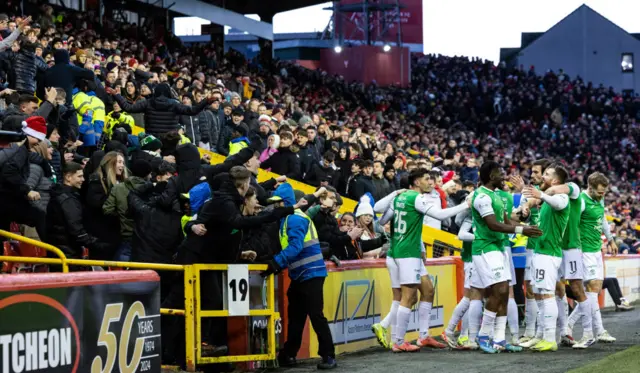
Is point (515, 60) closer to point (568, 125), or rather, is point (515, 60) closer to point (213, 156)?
point (568, 125)

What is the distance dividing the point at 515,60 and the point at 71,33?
50695mm

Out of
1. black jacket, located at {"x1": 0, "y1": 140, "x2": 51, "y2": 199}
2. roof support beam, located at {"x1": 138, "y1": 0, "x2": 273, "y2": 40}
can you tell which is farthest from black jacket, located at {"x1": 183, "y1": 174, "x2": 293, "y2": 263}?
roof support beam, located at {"x1": 138, "y1": 0, "x2": 273, "y2": 40}

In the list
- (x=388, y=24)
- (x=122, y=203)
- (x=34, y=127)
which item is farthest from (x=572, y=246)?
(x=388, y=24)

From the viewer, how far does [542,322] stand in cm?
1288

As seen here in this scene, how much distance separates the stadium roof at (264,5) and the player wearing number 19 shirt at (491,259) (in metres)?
35.6

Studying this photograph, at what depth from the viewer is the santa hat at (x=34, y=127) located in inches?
441

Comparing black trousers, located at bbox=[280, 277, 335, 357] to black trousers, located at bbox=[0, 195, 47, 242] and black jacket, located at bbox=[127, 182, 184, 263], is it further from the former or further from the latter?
black trousers, located at bbox=[0, 195, 47, 242]

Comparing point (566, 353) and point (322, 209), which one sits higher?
point (322, 209)

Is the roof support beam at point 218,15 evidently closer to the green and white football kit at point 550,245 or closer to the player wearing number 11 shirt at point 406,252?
the player wearing number 11 shirt at point 406,252

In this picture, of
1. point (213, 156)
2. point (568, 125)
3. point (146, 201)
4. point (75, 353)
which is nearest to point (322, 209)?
point (146, 201)

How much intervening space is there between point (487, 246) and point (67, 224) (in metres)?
4.67

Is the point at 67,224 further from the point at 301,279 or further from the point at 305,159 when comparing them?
the point at 305,159

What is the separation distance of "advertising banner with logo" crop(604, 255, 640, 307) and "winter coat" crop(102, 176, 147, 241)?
13.2 metres

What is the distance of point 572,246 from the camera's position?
1360 centimetres
